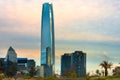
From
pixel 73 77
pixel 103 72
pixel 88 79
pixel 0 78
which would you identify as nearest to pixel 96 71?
pixel 103 72

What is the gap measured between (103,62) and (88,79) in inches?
772

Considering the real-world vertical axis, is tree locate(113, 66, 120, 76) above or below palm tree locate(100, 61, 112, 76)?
below

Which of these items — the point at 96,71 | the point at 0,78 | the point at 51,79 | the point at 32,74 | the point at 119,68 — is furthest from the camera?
the point at 32,74

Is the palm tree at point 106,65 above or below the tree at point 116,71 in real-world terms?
above

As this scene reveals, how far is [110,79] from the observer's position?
10469 centimetres

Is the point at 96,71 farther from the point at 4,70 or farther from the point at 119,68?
the point at 4,70

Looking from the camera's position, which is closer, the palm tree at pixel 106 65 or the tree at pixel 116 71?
the tree at pixel 116 71

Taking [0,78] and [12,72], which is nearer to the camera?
[0,78]

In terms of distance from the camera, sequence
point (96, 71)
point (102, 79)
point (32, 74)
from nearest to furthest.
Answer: point (102, 79) < point (96, 71) < point (32, 74)

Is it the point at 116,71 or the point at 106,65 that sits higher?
the point at 106,65

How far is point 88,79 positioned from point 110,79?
7397 mm

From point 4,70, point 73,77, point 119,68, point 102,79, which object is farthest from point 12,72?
point 102,79

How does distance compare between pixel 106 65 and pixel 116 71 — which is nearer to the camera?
pixel 106 65

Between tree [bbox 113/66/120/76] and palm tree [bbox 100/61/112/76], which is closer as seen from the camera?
tree [bbox 113/66/120/76]
